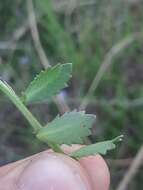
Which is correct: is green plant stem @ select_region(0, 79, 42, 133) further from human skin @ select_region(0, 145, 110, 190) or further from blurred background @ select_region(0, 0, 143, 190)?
blurred background @ select_region(0, 0, 143, 190)

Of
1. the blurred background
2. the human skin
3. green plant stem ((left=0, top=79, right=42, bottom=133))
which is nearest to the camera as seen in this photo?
green plant stem ((left=0, top=79, right=42, bottom=133))

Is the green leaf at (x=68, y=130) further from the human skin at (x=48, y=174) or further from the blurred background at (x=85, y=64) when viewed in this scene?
the blurred background at (x=85, y=64)

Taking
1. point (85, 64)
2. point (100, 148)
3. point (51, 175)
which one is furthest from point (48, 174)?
point (85, 64)

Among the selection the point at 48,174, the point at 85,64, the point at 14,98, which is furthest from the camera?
the point at 85,64

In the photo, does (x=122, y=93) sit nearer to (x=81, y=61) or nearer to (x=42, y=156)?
(x=81, y=61)

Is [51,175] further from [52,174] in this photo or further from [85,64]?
[85,64]

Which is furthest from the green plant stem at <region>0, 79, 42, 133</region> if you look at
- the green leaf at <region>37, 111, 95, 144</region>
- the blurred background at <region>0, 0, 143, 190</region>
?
the blurred background at <region>0, 0, 143, 190</region>
